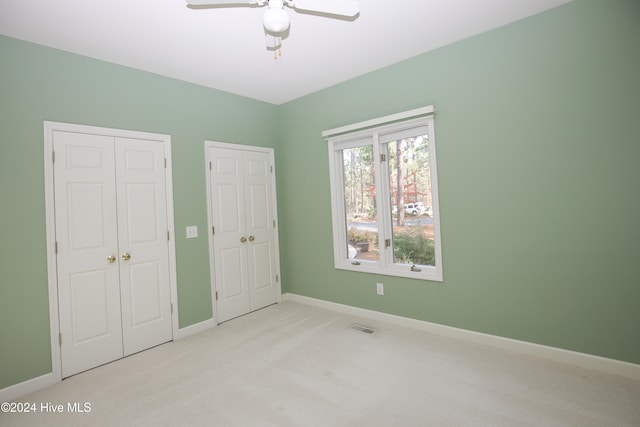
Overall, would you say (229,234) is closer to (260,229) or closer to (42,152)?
(260,229)

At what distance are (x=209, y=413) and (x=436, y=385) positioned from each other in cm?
160

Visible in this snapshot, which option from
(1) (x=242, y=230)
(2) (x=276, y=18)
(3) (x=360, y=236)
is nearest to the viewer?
(2) (x=276, y=18)

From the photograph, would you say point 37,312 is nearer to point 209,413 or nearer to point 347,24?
point 209,413

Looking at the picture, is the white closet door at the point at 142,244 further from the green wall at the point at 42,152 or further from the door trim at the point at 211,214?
the door trim at the point at 211,214

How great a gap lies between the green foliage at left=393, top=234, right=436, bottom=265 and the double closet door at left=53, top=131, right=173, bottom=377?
249cm

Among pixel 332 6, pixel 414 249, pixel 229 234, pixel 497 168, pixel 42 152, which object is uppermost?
pixel 332 6

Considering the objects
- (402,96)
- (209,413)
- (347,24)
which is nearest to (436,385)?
(209,413)

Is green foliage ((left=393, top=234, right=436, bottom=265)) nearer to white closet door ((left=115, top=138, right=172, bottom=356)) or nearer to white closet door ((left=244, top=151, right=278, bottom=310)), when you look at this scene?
white closet door ((left=244, top=151, right=278, bottom=310))

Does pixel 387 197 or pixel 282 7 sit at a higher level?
pixel 282 7

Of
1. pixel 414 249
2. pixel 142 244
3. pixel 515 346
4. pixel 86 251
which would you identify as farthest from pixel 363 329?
pixel 86 251

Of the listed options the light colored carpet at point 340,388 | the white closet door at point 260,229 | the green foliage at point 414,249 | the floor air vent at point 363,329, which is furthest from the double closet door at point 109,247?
the green foliage at point 414,249

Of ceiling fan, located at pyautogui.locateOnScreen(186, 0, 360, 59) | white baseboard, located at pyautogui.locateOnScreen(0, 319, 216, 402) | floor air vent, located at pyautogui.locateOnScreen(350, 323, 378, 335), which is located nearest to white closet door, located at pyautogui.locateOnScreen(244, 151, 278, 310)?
floor air vent, located at pyautogui.locateOnScreen(350, 323, 378, 335)

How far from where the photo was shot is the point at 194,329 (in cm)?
328

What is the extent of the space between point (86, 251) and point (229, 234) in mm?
1407
